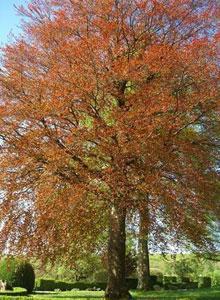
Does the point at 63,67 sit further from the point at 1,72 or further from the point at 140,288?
the point at 140,288

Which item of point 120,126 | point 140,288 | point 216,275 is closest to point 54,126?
point 120,126

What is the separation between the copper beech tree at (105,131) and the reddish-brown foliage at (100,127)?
0.04 metres

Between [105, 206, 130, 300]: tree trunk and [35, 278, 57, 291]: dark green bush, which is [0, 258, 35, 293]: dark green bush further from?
[105, 206, 130, 300]: tree trunk

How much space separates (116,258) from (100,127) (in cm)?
497

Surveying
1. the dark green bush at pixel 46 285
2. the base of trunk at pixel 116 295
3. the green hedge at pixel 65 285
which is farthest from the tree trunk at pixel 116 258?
the dark green bush at pixel 46 285

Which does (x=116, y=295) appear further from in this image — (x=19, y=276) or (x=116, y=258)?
(x=19, y=276)

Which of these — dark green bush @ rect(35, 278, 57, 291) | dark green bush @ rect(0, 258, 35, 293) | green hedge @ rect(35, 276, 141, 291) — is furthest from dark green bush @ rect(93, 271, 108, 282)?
dark green bush @ rect(0, 258, 35, 293)

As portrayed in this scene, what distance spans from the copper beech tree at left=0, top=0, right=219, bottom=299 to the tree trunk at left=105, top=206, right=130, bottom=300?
4 cm

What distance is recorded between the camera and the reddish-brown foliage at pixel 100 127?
550 inches

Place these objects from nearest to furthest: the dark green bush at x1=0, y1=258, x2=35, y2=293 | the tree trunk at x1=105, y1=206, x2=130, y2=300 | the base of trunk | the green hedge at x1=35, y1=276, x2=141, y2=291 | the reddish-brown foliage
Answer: the reddish-brown foliage → the base of trunk → the tree trunk at x1=105, y1=206, x2=130, y2=300 → the dark green bush at x1=0, y1=258, x2=35, y2=293 → the green hedge at x1=35, y1=276, x2=141, y2=291

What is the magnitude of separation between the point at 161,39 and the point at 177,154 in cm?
468

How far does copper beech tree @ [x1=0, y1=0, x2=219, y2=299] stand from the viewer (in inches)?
551

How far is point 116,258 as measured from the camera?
16.2m

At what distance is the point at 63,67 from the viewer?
15.4m
